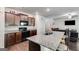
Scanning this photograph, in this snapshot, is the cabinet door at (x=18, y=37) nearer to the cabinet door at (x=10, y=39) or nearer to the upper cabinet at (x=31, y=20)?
the cabinet door at (x=10, y=39)

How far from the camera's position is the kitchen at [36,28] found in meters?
1.81

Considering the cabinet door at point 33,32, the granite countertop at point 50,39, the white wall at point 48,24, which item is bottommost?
the granite countertop at point 50,39

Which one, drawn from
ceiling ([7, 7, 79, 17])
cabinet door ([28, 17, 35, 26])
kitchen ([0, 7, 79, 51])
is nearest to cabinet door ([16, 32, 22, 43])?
kitchen ([0, 7, 79, 51])

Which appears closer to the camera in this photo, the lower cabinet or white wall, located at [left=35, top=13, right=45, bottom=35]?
the lower cabinet

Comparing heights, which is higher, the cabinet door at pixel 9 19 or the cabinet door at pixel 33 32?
the cabinet door at pixel 9 19

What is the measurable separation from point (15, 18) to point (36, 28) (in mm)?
468

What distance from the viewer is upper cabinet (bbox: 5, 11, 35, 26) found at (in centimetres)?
179

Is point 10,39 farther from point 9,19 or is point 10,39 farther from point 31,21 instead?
point 31,21

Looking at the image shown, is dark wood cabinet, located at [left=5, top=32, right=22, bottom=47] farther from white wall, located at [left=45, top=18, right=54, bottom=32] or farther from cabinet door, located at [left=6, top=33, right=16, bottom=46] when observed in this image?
white wall, located at [left=45, top=18, right=54, bottom=32]

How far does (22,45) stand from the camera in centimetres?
184

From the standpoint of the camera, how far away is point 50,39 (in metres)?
1.85

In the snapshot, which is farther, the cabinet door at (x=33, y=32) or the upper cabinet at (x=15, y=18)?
the cabinet door at (x=33, y=32)

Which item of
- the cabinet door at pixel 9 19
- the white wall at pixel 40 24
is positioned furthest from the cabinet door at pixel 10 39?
the white wall at pixel 40 24

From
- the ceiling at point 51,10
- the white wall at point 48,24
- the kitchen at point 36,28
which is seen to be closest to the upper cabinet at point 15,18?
the kitchen at point 36,28
